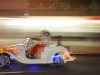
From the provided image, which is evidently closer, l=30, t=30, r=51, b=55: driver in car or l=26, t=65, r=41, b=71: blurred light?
l=26, t=65, r=41, b=71: blurred light

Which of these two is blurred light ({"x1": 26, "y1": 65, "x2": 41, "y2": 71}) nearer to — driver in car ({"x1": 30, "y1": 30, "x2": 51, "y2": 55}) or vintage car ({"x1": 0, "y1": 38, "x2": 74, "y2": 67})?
vintage car ({"x1": 0, "y1": 38, "x2": 74, "y2": 67})

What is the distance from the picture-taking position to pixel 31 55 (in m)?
10.3

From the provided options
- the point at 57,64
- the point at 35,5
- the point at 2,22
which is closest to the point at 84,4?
the point at 35,5

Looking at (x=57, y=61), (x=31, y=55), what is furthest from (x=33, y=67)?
(x=57, y=61)

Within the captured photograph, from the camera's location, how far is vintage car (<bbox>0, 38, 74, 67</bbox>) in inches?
397

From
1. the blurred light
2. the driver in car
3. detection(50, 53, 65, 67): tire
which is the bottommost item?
the blurred light

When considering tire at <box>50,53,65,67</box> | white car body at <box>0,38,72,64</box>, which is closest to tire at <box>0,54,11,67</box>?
white car body at <box>0,38,72,64</box>

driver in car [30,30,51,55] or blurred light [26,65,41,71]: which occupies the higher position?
driver in car [30,30,51,55]

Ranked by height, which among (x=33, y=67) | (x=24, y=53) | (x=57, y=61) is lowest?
(x=33, y=67)

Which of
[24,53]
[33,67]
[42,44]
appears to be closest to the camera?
[24,53]

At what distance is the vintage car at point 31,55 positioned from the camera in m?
10.1

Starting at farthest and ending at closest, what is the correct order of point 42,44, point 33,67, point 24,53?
point 33,67 → point 42,44 → point 24,53

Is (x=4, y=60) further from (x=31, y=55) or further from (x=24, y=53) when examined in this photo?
(x=31, y=55)

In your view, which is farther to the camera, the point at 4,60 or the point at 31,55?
the point at 31,55
